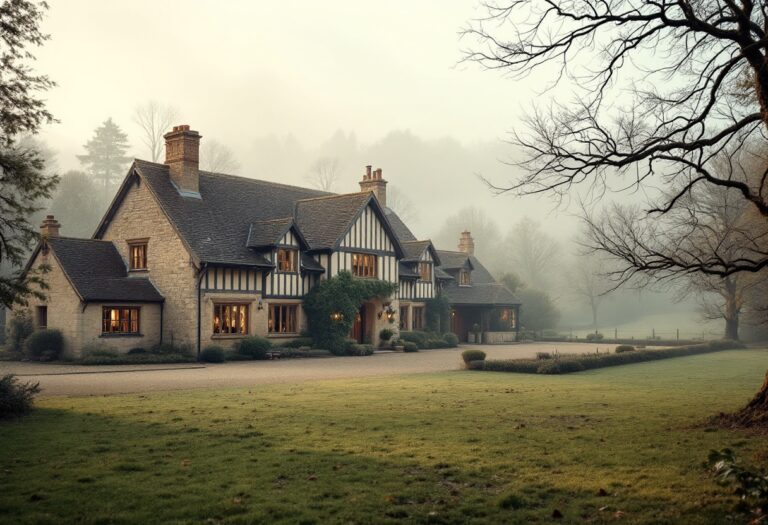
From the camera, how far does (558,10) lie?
396 inches

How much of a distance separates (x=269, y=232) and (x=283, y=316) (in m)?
4.19

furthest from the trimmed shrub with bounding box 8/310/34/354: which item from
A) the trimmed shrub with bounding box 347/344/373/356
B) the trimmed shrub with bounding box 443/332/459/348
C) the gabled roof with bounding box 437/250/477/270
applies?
Result: the gabled roof with bounding box 437/250/477/270

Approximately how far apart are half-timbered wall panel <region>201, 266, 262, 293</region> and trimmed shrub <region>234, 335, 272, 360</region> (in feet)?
8.07

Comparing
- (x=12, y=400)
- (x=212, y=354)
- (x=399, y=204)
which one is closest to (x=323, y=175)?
(x=399, y=204)

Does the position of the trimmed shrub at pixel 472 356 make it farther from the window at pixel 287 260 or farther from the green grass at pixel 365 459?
the window at pixel 287 260

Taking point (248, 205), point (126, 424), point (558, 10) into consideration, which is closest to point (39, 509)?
point (126, 424)

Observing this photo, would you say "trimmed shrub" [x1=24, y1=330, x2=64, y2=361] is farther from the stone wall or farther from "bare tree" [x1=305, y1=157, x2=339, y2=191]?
"bare tree" [x1=305, y1=157, x2=339, y2=191]

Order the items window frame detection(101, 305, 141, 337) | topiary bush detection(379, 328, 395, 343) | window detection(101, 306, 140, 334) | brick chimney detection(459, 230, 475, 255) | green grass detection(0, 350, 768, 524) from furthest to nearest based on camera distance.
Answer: brick chimney detection(459, 230, 475, 255) < topiary bush detection(379, 328, 395, 343) < window detection(101, 306, 140, 334) < window frame detection(101, 305, 141, 337) < green grass detection(0, 350, 768, 524)

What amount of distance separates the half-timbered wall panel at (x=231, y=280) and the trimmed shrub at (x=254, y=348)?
2.46 m

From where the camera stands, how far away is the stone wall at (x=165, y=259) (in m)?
29.4

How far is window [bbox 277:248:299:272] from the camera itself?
3272 cm

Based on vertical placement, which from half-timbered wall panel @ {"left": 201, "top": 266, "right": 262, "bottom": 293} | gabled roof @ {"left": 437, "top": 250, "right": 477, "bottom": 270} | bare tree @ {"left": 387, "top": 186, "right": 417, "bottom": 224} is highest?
bare tree @ {"left": 387, "top": 186, "right": 417, "bottom": 224}

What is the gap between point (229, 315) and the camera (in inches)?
1209

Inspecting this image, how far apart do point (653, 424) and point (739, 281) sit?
133ft
